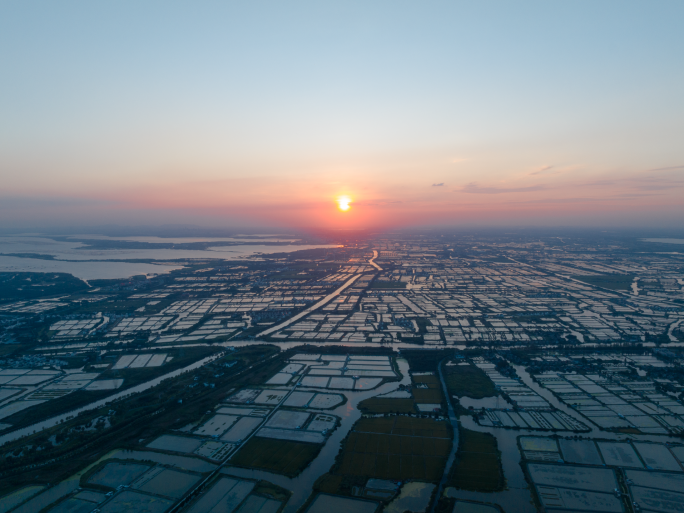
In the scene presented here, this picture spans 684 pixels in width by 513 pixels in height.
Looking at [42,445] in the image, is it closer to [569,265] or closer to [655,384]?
[655,384]

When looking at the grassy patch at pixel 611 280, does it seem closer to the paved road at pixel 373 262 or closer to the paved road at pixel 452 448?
the paved road at pixel 373 262

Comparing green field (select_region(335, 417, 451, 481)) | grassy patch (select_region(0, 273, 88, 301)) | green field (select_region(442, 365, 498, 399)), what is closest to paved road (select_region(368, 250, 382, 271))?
green field (select_region(442, 365, 498, 399))

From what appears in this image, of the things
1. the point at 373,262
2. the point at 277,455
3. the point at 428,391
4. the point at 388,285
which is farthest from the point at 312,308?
the point at 373,262

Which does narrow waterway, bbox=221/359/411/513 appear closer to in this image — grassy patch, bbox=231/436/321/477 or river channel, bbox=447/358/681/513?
grassy patch, bbox=231/436/321/477

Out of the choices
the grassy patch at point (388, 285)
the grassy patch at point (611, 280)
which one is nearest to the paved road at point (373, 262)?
the grassy patch at point (388, 285)

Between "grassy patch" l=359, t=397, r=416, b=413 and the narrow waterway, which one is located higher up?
"grassy patch" l=359, t=397, r=416, b=413

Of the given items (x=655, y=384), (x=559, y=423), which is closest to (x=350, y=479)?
(x=559, y=423)
